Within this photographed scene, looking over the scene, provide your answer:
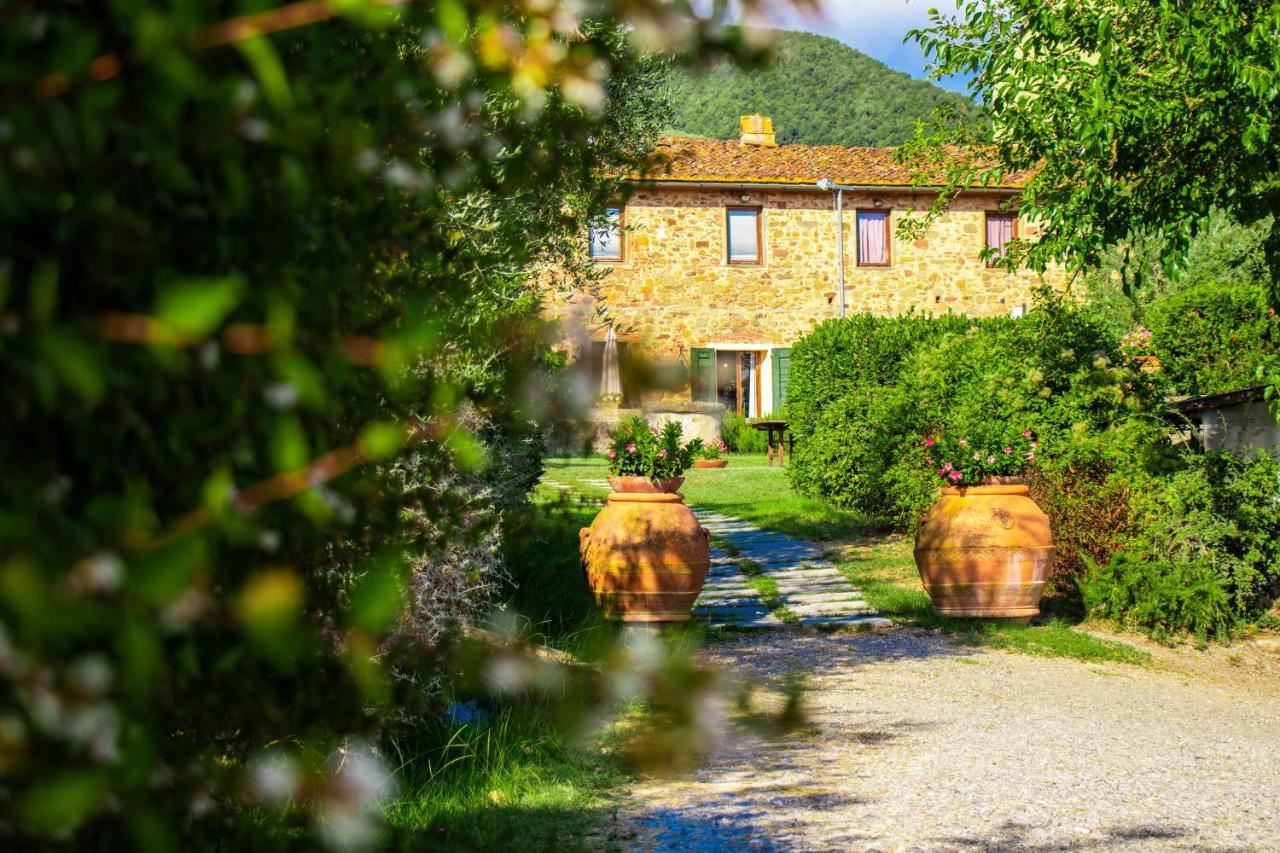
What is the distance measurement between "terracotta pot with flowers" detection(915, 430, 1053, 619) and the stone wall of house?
14565mm

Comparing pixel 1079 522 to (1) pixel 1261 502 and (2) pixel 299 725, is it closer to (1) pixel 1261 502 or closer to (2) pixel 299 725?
(1) pixel 1261 502

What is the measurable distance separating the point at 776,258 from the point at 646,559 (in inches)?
675

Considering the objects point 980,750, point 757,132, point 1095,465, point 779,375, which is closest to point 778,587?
point 1095,465

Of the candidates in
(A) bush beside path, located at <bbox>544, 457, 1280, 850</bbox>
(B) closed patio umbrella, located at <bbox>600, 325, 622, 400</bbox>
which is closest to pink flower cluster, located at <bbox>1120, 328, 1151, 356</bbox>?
(A) bush beside path, located at <bbox>544, 457, 1280, 850</bbox>

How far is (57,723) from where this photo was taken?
79 cm

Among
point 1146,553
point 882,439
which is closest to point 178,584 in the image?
point 1146,553

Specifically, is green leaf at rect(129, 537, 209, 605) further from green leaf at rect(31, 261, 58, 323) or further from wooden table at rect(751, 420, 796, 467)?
wooden table at rect(751, 420, 796, 467)

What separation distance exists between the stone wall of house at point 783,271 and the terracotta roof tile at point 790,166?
383 mm

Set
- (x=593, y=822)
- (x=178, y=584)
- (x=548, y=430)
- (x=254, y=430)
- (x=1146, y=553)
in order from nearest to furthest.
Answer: (x=178, y=584) → (x=254, y=430) → (x=548, y=430) → (x=593, y=822) → (x=1146, y=553)

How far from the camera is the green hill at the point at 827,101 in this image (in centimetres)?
6284

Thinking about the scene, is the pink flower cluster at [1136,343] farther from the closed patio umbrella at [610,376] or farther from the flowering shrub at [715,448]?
the closed patio umbrella at [610,376]

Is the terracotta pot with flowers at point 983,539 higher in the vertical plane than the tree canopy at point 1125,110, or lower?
lower

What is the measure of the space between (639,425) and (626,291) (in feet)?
51.9

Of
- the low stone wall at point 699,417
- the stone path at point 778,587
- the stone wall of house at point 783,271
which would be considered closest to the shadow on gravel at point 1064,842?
the stone path at point 778,587
